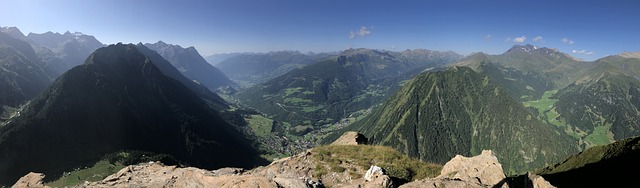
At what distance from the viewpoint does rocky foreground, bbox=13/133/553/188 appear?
23.0m

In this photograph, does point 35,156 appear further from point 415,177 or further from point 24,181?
point 415,177

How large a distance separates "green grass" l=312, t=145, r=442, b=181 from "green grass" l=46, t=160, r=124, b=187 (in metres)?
157

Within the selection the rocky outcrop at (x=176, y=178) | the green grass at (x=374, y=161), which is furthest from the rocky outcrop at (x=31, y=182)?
the green grass at (x=374, y=161)

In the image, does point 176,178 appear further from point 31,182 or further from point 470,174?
point 470,174

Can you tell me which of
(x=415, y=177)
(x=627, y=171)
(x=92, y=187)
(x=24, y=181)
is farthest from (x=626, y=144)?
(x=24, y=181)

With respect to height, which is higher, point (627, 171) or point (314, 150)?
point (314, 150)

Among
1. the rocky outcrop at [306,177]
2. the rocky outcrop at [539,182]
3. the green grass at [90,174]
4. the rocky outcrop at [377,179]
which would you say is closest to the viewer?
the rocky outcrop at [377,179]

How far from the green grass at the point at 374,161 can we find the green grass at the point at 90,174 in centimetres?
15721

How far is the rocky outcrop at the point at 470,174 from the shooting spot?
2272 centimetres

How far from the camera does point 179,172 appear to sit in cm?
3166

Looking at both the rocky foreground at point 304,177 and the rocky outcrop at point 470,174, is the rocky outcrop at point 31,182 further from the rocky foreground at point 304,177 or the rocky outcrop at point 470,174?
the rocky outcrop at point 470,174

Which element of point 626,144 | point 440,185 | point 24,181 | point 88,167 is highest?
point 440,185

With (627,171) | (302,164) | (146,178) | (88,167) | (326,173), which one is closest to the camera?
(326,173)

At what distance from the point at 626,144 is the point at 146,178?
117535mm
